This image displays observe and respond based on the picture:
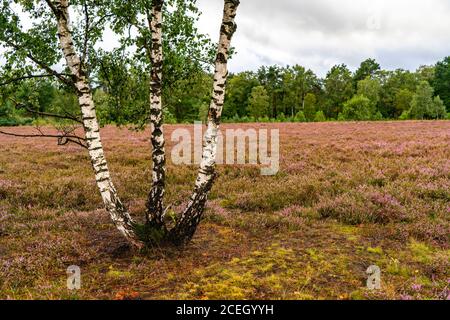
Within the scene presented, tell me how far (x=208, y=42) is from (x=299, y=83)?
93.4 meters

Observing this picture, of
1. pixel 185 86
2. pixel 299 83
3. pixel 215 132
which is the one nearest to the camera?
pixel 215 132

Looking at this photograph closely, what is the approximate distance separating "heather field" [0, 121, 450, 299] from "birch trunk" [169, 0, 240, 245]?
473 millimetres

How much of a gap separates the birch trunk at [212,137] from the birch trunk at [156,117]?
1.81 ft

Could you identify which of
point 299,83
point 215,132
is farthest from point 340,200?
point 299,83

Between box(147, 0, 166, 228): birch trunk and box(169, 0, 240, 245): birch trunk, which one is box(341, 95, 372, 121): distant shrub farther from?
box(147, 0, 166, 228): birch trunk

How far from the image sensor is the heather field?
5.99 m

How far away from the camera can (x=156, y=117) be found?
24.4ft

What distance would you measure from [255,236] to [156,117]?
3.64 metres

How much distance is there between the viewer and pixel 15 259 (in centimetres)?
701

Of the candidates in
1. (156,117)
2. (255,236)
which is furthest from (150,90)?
(255,236)

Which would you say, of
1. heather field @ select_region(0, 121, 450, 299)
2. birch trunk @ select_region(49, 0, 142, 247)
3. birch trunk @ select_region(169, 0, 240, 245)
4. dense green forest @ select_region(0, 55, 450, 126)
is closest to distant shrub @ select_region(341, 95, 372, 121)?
dense green forest @ select_region(0, 55, 450, 126)

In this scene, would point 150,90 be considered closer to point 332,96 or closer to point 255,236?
point 255,236

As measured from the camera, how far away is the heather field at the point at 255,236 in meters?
5.99
